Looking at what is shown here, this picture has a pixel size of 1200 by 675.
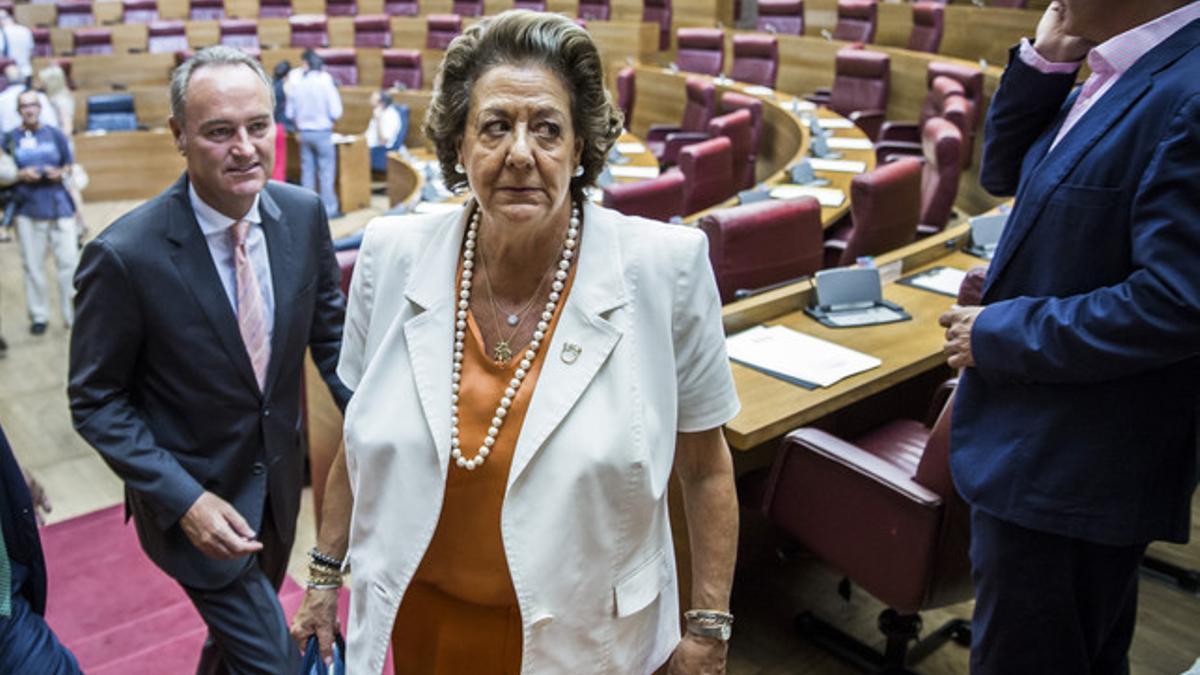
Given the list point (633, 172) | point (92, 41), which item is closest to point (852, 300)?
point (633, 172)

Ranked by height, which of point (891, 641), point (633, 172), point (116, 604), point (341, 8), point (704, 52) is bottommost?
point (116, 604)

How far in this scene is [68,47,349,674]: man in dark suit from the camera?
143 cm

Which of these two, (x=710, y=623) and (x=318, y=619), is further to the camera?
(x=318, y=619)

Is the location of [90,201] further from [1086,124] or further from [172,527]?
[1086,124]

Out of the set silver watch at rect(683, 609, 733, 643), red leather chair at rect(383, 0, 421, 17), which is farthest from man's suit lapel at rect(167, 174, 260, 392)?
red leather chair at rect(383, 0, 421, 17)

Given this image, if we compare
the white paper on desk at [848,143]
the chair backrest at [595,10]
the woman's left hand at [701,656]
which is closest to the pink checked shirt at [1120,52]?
the woman's left hand at [701,656]

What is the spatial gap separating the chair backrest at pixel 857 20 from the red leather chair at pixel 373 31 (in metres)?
3.92

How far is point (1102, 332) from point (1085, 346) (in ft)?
0.08

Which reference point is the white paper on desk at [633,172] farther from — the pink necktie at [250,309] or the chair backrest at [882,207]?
the pink necktie at [250,309]

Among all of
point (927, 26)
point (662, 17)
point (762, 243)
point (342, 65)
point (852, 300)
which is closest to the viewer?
point (852, 300)

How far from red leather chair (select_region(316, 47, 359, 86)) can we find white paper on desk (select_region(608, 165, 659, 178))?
4.51m

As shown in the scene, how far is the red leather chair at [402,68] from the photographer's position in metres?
8.41

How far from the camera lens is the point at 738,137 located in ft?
16.2

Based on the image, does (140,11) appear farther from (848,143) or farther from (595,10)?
(848,143)
